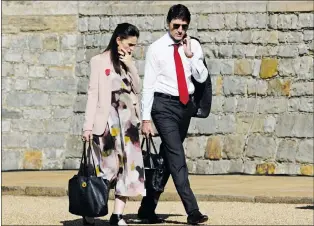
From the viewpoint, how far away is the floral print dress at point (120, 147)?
1116 cm

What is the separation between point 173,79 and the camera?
11.2 metres

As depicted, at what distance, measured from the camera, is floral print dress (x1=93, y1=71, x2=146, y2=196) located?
11.2 m

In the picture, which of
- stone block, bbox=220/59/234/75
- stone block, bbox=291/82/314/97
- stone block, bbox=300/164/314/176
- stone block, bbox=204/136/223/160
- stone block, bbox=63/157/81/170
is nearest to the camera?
stone block, bbox=300/164/314/176

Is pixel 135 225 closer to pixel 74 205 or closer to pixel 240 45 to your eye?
pixel 74 205

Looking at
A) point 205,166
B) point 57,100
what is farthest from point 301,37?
point 57,100

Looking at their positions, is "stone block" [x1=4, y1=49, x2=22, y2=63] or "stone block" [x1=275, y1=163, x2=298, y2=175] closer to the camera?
"stone block" [x1=275, y1=163, x2=298, y2=175]

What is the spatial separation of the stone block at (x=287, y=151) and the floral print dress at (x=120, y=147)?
6478 mm

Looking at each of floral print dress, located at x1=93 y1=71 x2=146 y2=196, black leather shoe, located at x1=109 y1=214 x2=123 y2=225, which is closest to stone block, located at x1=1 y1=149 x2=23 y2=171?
floral print dress, located at x1=93 y1=71 x2=146 y2=196

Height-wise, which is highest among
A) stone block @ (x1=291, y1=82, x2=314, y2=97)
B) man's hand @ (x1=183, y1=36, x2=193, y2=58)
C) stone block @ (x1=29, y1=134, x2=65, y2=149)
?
man's hand @ (x1=183, y1=36, x2=193, y2=58)

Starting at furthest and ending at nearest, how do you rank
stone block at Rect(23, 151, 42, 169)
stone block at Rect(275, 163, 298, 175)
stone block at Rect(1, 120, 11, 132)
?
stone block at Rect(1, 120, 11, 132), stone block at Rect(23, 151, 42, 169), stone block at Rect(275, 163, 298, 175)

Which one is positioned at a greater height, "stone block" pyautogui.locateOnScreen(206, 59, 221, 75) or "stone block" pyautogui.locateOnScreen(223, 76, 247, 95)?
"stone block" pyautogui.locateOnScreen(206, 59, 221, 75)

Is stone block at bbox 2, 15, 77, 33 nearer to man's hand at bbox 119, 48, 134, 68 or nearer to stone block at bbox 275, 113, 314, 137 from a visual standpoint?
stone block at bbox 275, 113, 314, 137

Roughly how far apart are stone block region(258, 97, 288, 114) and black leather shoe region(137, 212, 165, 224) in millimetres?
6433

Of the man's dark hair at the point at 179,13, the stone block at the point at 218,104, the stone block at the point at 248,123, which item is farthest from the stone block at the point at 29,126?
the man's dark hair at the point at 179,13
